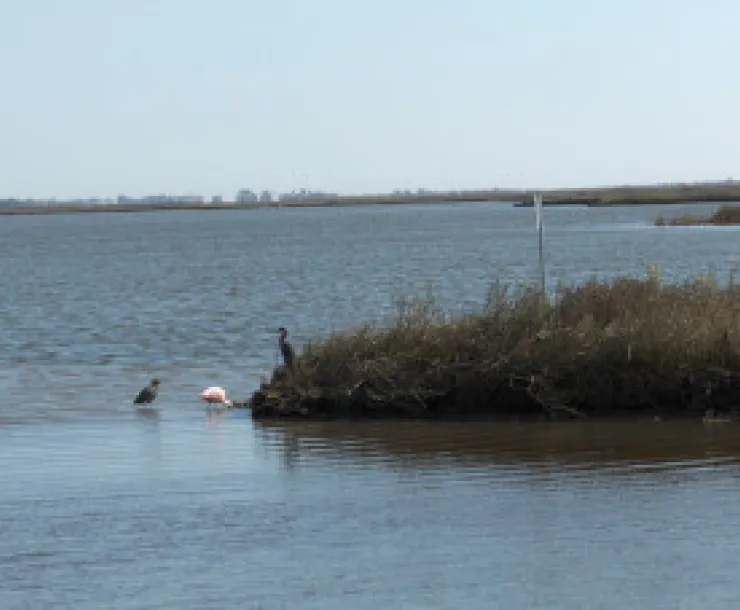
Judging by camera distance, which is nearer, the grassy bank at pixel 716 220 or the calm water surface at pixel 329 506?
the calm water surface at pixel 329 506

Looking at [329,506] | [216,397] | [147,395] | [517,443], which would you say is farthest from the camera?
[147,395]

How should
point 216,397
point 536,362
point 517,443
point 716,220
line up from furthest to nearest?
1. point 716,220
2. point 216,397
3. point 536,362
4. point 517,443

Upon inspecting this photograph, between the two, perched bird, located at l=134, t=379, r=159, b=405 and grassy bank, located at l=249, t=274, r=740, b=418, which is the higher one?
grassy bank, located at l=249, t=274, r=740, b=418

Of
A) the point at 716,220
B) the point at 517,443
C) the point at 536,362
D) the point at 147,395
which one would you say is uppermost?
the point at 536,362

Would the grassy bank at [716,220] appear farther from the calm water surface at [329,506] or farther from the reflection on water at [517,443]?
→ the reflection on water at [517,443]

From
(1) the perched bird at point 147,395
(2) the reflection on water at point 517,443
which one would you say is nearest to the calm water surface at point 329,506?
(2) the reflection on water at point 517,443

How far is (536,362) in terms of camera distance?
1808 centimetres

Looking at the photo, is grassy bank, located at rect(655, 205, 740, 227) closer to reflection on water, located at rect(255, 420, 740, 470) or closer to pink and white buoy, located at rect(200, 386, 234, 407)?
pink and white buoy, located at rect(200, 386, 234, 407)

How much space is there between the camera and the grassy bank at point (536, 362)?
58.8 feet

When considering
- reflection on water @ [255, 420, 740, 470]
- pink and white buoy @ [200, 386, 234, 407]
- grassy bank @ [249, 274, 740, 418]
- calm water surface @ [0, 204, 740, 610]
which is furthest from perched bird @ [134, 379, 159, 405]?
reflection on water @ [255, 420, 740, 470]

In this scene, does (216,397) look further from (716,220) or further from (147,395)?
(716,220)

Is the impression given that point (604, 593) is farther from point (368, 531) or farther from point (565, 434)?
point (565, 434)

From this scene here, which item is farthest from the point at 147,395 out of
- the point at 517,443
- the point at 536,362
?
the point at 517,443

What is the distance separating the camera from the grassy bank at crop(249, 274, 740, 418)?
17.9 metres
